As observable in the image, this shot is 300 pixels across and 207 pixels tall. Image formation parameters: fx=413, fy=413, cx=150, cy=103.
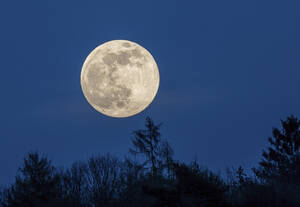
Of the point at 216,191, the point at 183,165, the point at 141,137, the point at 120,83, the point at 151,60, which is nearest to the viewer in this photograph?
the point at 216,191

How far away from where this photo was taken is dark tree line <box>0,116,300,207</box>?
74.3ft

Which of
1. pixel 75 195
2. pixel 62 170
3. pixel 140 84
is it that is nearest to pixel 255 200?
pixel 140 84

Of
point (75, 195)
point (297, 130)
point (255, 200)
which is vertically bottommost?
point (255, 200)

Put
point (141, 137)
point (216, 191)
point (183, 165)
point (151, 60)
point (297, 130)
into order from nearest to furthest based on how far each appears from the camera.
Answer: point (216, 191), point (183, 165), point (151, 60), point (141, 137), point (297, 130)

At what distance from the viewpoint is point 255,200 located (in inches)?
867

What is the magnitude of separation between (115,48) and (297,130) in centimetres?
2794

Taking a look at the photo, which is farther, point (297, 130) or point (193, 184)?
point (297, 130)

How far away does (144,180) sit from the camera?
120 ft

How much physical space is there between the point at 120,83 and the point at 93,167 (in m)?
23.7

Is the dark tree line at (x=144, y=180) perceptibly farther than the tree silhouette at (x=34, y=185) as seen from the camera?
No

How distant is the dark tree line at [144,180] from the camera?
22.6 m

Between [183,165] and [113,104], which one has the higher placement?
[113,104]

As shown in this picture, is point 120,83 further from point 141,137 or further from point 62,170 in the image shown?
point 62,170

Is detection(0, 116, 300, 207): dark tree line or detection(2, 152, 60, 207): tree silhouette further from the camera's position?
detection(2, 152, 60, 207): tree silhouette
